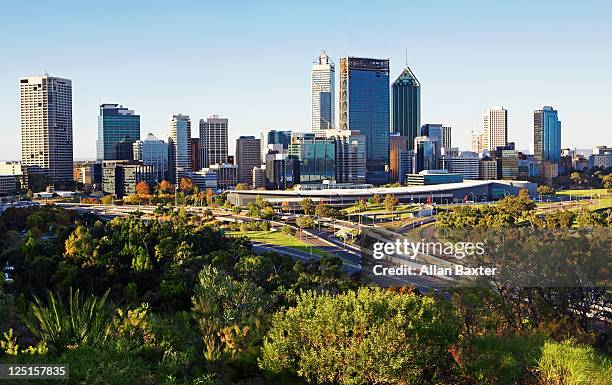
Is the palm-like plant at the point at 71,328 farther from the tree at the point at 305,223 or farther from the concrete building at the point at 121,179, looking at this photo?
the concrete building at the point at 121,179

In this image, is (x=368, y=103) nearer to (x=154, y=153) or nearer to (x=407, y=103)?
(x=407, y=103)

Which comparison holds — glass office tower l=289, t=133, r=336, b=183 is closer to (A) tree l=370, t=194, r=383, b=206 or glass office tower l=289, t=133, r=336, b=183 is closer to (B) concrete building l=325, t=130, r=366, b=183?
(B) concrete building l=325, t=130, r=366, b=183

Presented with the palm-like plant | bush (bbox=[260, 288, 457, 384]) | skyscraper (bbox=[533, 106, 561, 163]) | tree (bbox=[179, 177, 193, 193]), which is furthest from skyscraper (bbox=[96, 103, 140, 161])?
bush (bbox=[260, 288, 457, 384])

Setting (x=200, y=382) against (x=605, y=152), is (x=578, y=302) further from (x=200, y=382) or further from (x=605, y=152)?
(x=605, y=152)

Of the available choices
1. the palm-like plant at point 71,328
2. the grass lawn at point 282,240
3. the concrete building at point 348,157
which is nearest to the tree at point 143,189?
the concrete building at point 348,157

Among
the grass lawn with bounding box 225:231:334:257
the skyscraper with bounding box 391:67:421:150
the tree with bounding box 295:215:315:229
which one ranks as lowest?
the grass lawn with bounding box 225:231:334:257

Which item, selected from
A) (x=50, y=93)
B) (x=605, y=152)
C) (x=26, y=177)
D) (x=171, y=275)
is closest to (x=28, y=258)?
(x=171, y=275)
